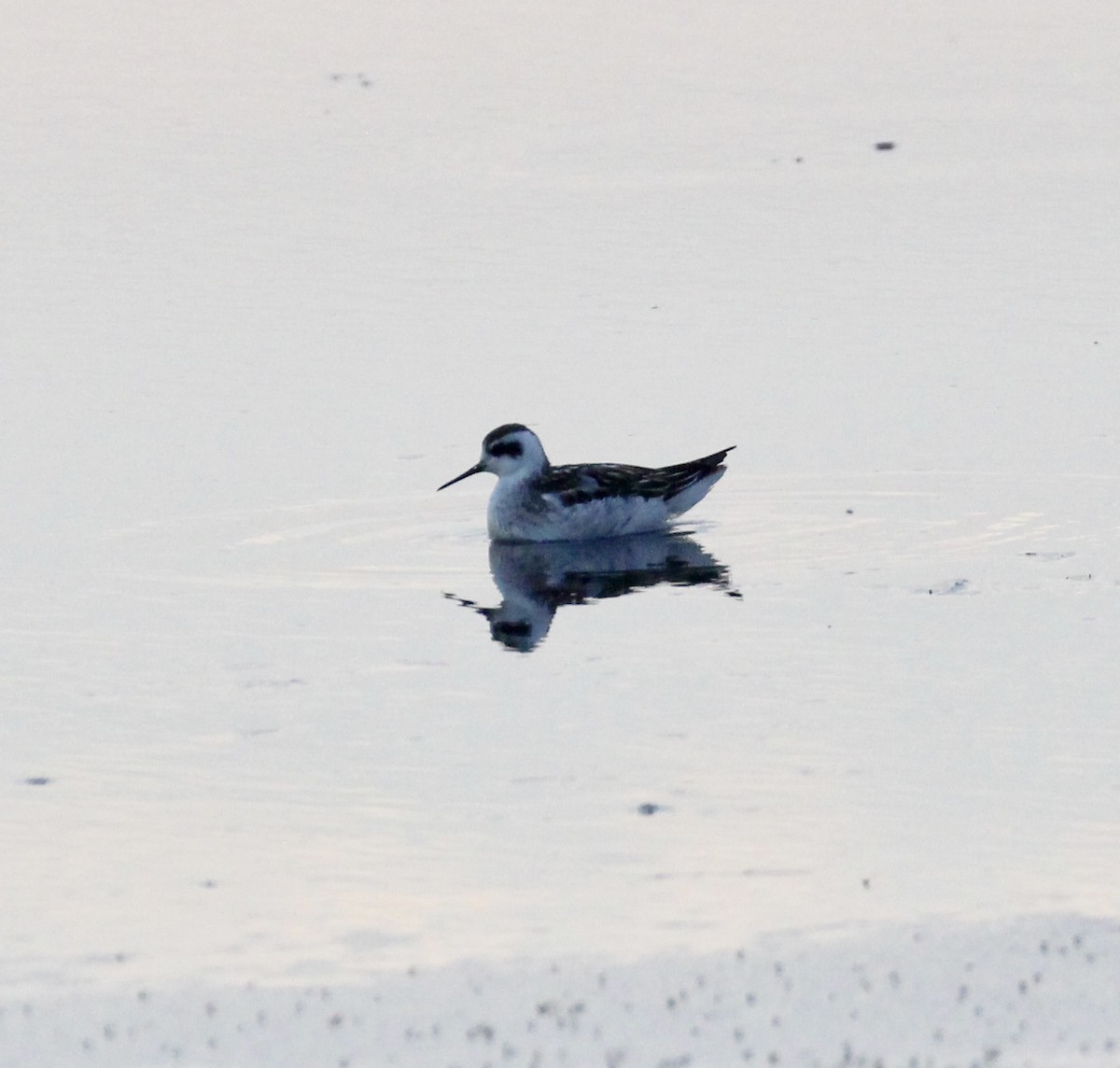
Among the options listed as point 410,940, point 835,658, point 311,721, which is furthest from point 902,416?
point 410,940

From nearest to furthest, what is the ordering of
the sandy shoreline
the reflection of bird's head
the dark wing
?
the sandy shoreline
the reflection of bird's head
the dark wing

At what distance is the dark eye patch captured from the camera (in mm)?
17703

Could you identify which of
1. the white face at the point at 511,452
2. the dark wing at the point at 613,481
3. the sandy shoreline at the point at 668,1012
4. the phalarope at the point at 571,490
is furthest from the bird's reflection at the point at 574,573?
the sandy shoreline at the point at 668,1012

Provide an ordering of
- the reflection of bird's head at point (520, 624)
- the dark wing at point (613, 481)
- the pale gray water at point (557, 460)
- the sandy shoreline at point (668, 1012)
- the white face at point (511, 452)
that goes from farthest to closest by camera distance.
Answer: the white face at point (511, 452)
the dark wing at point (613, 481)
the reflection of bird's head at point (520, 624)
the pale gray water at point (557, 460)
the sandy shoreline at point (668, 1012)

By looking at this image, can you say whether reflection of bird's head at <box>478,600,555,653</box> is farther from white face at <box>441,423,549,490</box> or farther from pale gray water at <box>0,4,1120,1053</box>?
white face at <box>441,423,549,490</box>

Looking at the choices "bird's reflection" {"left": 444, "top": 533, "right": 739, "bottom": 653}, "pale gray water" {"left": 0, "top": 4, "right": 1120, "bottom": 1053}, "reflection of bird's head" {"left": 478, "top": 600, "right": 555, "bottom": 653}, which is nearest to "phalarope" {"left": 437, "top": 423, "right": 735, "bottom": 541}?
"bird's reflection" {"left": 444, "top": 533, "right": 739, "bottom": 653}

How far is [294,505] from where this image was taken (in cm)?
1736

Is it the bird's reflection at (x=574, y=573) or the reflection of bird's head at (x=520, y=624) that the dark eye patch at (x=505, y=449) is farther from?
the reflection of bird's head at (x=520, y=624)

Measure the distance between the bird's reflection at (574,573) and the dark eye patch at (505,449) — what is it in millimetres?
625

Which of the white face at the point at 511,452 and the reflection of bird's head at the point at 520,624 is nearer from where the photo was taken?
the reflection of bird's head at the point at 520,624

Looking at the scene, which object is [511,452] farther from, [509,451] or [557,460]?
[557,460]

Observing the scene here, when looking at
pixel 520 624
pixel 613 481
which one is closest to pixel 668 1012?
pixel 520 624

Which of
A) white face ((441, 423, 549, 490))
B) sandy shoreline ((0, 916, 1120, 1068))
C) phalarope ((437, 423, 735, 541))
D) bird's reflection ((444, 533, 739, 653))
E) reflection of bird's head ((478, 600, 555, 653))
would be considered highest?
white face ((441, 423, 549, 490))

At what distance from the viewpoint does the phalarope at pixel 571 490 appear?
687 inches
